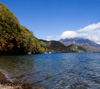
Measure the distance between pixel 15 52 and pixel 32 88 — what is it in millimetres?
73512

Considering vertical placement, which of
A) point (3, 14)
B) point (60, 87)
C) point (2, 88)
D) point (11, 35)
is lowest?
point (60, 87)

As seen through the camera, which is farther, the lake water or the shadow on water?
the shadow on water

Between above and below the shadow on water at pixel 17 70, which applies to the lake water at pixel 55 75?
below

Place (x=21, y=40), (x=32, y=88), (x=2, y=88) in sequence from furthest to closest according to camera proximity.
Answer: (x=21, y=40)
(x=32, y=88)
(x=2, y=88)

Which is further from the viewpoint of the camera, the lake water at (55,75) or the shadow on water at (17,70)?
the shadow on water at (17,70)

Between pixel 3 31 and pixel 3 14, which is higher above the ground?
pixel 3 14

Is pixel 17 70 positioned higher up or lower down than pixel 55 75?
higher up

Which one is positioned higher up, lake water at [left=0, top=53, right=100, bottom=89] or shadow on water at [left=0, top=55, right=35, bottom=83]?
shadow on water at [left=0, top=55, right=35, bottom=83]

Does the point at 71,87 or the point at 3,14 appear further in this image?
the point at 3,14

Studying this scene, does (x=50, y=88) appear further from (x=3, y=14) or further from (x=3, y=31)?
(x=3, y=14)

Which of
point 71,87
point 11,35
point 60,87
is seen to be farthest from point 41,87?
point 11,35

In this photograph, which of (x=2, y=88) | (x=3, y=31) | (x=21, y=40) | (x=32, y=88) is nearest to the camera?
(x=2, y=88)

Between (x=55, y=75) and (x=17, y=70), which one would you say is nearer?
(x=55, y=75)

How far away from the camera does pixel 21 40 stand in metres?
77.4
